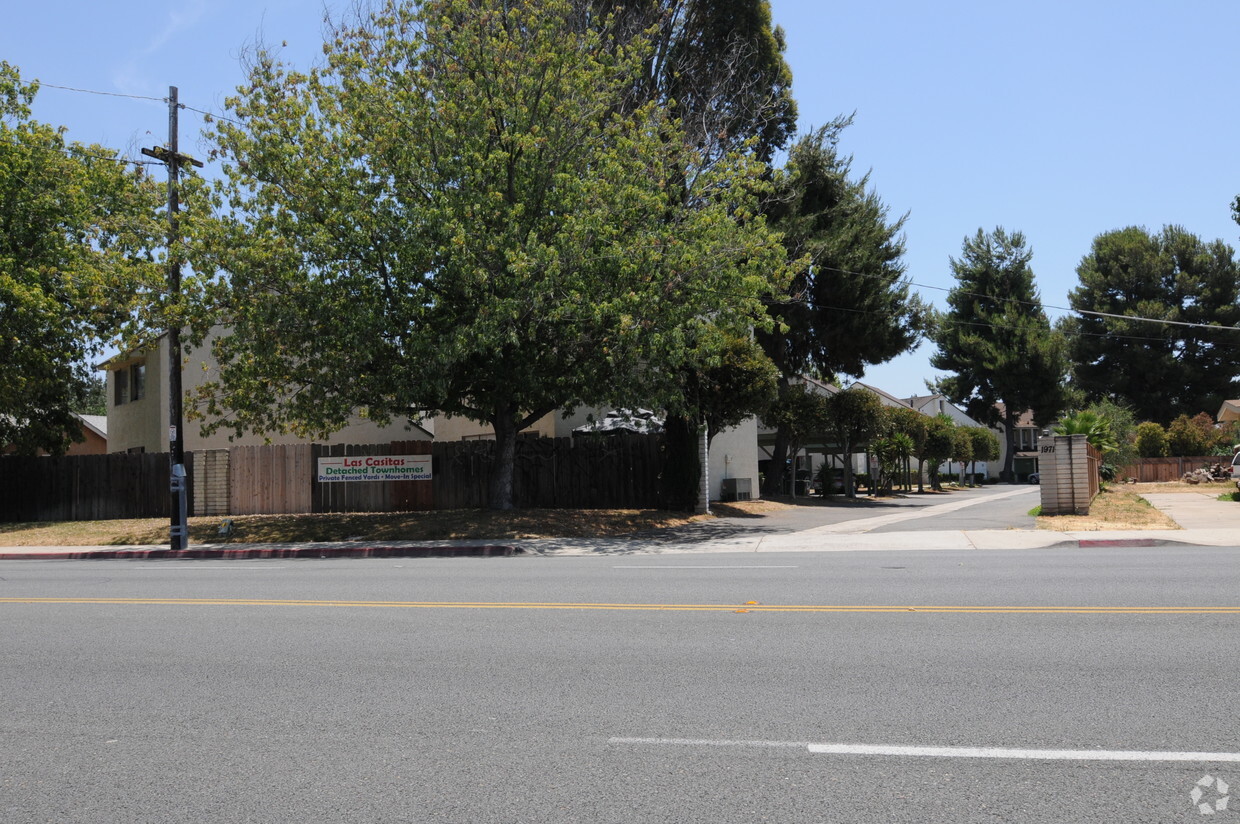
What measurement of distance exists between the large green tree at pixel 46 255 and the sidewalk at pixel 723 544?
7.87 metres

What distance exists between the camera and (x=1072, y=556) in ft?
48.2

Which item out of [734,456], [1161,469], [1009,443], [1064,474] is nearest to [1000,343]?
[1009,443]

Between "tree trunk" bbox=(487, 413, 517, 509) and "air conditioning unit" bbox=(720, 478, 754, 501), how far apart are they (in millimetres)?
10167

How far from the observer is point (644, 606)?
10055 millimetres

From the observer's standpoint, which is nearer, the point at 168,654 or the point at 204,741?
the point at 204,741

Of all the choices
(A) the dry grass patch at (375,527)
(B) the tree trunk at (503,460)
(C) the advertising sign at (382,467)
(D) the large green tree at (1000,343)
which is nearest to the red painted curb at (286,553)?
(A) the dry grass patch at (375,527)

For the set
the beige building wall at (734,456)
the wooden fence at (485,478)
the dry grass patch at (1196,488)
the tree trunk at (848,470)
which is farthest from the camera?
the tree trunk at (848,470)

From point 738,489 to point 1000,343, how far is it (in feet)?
129

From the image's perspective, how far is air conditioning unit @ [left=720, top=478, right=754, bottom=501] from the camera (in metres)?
32.1

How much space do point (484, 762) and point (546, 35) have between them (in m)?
18.2

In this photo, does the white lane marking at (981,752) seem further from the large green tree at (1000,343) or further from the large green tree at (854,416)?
the large green tree at (1000,343)

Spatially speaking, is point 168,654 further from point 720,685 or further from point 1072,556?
point 1072,556

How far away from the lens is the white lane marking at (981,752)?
4.97 m

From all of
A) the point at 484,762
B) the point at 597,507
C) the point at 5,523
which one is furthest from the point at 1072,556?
the point at 5,523
